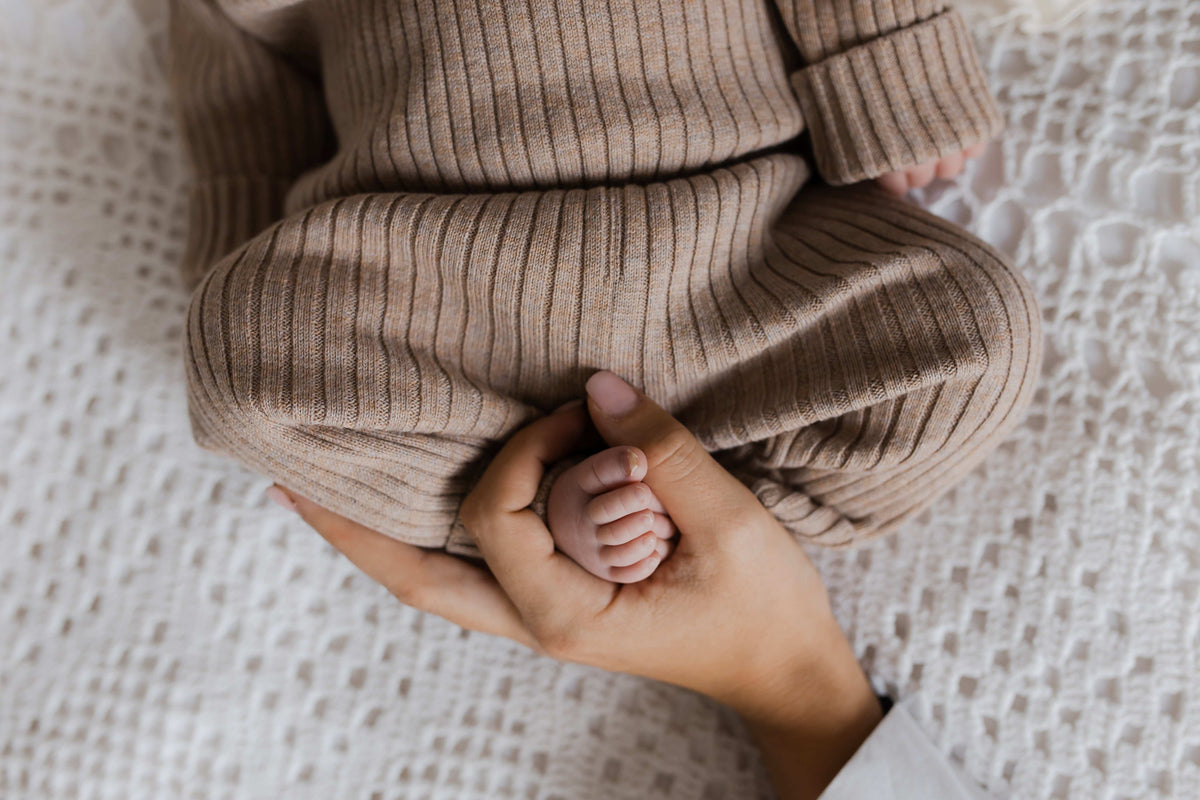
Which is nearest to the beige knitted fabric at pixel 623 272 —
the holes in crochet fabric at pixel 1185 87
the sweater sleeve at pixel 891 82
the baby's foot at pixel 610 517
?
the sweater sleeve at pixel 891 82

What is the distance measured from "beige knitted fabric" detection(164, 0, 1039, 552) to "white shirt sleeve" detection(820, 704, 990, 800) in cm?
22

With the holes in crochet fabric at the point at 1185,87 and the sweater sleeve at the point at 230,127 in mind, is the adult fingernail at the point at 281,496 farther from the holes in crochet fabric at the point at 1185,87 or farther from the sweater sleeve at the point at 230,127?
the holes in crochet fabric at the point at 1185,87

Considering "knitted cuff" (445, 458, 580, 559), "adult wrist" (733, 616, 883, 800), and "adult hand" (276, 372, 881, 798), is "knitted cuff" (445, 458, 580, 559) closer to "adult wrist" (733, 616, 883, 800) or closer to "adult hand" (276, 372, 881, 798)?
"adult hand" (276, 372, 881, 798)

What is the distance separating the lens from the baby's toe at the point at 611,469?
26.9 inches

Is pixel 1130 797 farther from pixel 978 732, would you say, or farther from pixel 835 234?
pixel 835 234

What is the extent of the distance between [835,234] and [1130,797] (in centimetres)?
63

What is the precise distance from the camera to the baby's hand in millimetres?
855

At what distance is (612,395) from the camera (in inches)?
29.4

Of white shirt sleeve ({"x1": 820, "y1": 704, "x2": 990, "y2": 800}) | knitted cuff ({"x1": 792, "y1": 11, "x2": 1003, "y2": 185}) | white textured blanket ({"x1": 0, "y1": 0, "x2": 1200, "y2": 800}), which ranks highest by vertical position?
knitted cuff ({"x1": 792, "y1": 11, "x2": 1003, "y2": 185})

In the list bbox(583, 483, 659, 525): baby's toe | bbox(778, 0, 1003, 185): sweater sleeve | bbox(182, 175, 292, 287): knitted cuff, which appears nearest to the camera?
bbox(583, 483, 659, 525): baby's toe

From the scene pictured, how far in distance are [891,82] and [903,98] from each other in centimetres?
2

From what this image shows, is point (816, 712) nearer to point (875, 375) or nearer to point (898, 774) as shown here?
point (898, 774)

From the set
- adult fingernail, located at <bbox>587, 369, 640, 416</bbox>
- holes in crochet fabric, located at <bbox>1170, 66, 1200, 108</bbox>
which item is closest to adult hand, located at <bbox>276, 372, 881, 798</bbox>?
adult fingernail, located at <bbox>587, 369, 640, 416</bbox>

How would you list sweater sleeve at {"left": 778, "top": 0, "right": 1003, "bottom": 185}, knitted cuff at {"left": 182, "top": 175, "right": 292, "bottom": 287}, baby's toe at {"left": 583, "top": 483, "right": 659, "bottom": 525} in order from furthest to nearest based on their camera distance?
1. knitted cuff at {"left": 182, "top": 175, "right": 292, "bottom": 287}
2. sweater sleeve at {"left": 778, "top": 0, "right": 1003, "bottom": 185}
3. baby's toe at {"left": 583, "top": 483, "right": 659, "bottom": 525}
